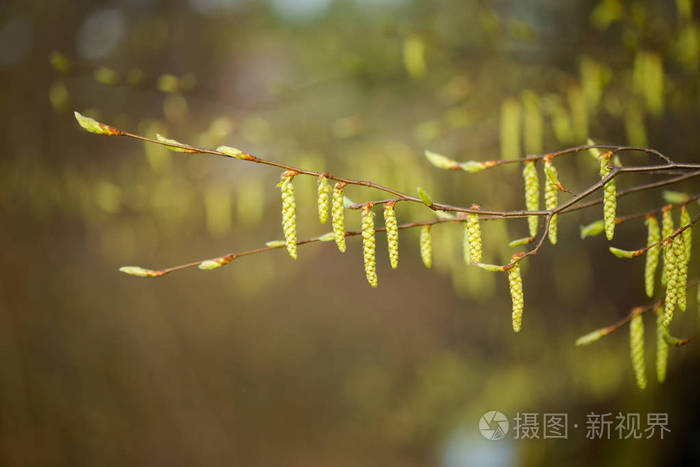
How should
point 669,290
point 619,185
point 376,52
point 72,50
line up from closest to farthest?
1. point 669,290
2. point 619,185
3. point 72,50
4. point 376,52

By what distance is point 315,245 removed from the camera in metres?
2.10

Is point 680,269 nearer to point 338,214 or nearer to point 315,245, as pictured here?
point 338,214

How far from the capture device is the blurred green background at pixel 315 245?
73.5 inches

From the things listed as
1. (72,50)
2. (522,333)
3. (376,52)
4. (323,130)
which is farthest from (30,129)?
(522,333)

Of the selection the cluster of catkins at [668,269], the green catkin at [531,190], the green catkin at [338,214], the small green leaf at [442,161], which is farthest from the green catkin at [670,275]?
the green catkin at [338,214]

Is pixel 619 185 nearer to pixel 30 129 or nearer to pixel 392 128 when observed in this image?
pixel 392 128

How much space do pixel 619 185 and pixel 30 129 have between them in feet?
8.78

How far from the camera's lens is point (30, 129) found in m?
2.59

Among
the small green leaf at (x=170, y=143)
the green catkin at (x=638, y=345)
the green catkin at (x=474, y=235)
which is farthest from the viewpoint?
the green catkin at (x=638, y=345)

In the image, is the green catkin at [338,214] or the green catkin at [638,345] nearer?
the green catkin at [338,214]

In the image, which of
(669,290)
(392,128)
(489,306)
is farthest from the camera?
(489,306)

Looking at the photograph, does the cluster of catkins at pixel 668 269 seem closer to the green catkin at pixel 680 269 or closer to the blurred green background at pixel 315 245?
the green catkin at pixel 680 269

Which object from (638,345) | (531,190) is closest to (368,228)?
(531,190)

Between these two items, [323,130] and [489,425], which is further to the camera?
[323,130]
